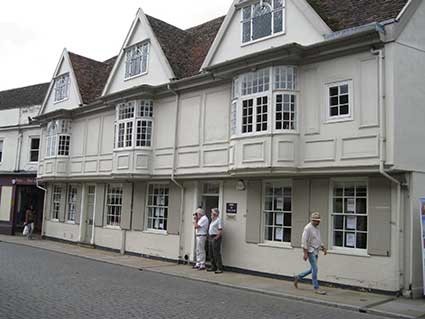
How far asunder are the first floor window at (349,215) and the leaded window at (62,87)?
1650 centimetres

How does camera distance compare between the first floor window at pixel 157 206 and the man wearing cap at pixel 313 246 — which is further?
the first floor window at pixel 157 206

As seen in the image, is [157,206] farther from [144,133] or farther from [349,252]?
[349,252]

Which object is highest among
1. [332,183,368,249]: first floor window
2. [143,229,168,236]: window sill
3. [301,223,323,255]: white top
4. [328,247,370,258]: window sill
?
[332,183,368,249]: first floor window

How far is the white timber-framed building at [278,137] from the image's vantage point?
462 inches

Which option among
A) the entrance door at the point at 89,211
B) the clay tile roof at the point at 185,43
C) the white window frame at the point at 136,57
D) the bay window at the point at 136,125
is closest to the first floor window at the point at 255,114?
the clay tile roof at the point at 185,43

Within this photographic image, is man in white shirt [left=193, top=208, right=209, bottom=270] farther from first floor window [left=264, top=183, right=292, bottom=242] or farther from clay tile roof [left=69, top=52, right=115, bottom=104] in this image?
clay tile roof [left=69, top=52, right=115, bottom=104]

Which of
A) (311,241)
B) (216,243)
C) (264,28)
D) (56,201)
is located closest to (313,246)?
(311,241)

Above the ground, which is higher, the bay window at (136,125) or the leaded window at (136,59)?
the leaded window at (136,59)

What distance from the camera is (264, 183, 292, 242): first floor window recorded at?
14.0 metres

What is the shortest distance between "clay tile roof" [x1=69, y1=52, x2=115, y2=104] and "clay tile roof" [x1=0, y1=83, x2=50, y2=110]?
5.77m

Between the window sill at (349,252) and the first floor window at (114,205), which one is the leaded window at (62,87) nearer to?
Answer: the first floor window at (114,205)

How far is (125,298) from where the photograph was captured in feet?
33.9

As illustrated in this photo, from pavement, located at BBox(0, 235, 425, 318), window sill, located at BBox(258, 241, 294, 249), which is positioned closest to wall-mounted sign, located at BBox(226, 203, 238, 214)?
window sill, located at BBox(258, 241, 294, 249)

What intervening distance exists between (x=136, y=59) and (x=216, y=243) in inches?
357
